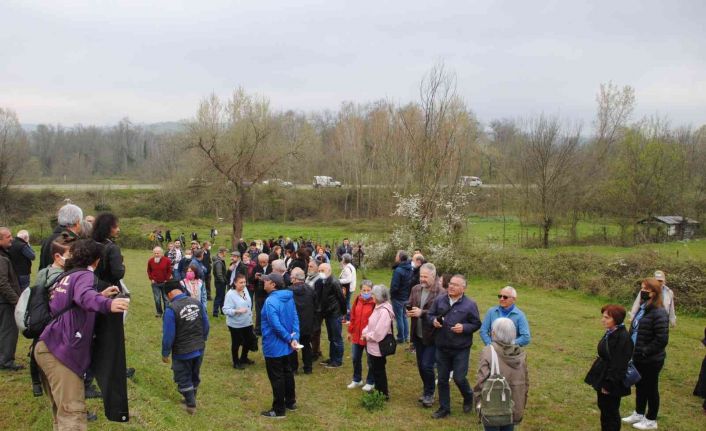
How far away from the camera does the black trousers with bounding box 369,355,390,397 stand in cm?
746

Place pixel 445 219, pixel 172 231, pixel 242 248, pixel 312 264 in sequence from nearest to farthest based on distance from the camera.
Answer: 1. pixel 312 264
2. pixel 242 248
3. pixel 445 219
4. pixel 172 231

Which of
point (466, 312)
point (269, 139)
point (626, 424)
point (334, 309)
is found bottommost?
point (626, 424)

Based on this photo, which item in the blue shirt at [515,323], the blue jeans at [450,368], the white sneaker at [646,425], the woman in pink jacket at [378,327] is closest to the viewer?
the blue shirt at [515,323]

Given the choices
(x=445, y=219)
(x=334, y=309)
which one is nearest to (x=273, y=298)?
(x=334, y=309)

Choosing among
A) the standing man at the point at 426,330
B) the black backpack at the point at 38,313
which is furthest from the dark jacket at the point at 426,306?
the black backpack at the point at 38,313

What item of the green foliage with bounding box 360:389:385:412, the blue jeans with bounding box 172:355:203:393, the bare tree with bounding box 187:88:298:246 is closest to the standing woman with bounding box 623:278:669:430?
the green foliage with bounding box 360:389:385:412

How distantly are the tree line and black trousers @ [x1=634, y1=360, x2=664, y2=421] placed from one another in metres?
15.1

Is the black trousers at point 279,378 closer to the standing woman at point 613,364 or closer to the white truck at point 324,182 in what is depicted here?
the standing woman at point 613,364

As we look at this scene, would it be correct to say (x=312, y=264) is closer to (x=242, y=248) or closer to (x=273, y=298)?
(x=273, y=298)

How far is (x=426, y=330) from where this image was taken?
23.6ft

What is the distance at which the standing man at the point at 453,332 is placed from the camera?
6.68 meters

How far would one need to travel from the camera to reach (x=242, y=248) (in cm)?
1705

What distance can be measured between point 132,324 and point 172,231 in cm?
2944

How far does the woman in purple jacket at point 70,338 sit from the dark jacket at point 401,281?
656 cm
